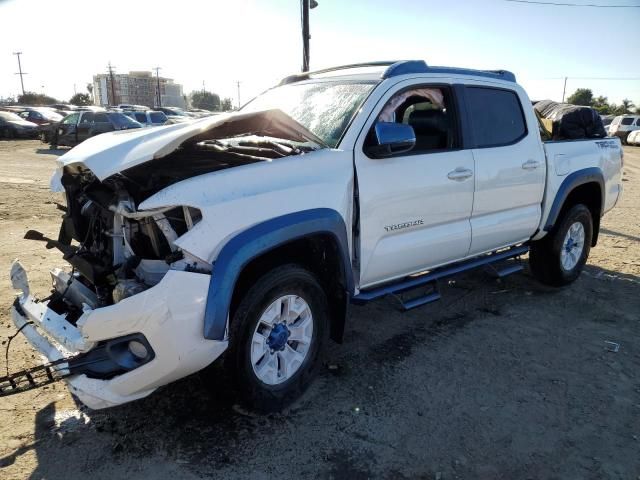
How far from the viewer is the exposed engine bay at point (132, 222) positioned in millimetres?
2787

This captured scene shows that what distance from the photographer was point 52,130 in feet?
70.0

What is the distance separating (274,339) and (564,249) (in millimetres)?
3894

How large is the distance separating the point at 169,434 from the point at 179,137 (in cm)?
172

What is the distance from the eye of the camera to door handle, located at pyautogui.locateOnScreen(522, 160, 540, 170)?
4707 mm

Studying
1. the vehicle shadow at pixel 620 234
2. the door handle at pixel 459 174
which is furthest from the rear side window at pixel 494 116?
the vehicle shadow at pixel 620 234

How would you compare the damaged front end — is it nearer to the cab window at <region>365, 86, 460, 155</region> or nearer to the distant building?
the cab window at <region>365, 86, 460, 155</region>

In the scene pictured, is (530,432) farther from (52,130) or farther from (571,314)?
(52,130)

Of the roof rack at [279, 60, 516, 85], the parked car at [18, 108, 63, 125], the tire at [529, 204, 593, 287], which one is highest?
the roof rack at [279, 60, 516, 85]

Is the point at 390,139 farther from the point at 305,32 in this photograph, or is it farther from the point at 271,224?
the point at 305,32

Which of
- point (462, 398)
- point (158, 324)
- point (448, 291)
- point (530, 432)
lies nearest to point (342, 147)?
point (158, 324)

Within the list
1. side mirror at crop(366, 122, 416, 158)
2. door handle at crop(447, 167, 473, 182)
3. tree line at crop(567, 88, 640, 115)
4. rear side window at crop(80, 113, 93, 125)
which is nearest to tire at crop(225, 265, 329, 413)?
side mirror at crop(366, 122, 416, 158)

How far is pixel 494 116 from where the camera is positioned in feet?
15.0

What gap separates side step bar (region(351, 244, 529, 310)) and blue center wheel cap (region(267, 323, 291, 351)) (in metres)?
0.61

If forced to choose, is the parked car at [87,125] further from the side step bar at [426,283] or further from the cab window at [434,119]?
the side step bar at [426,283]
